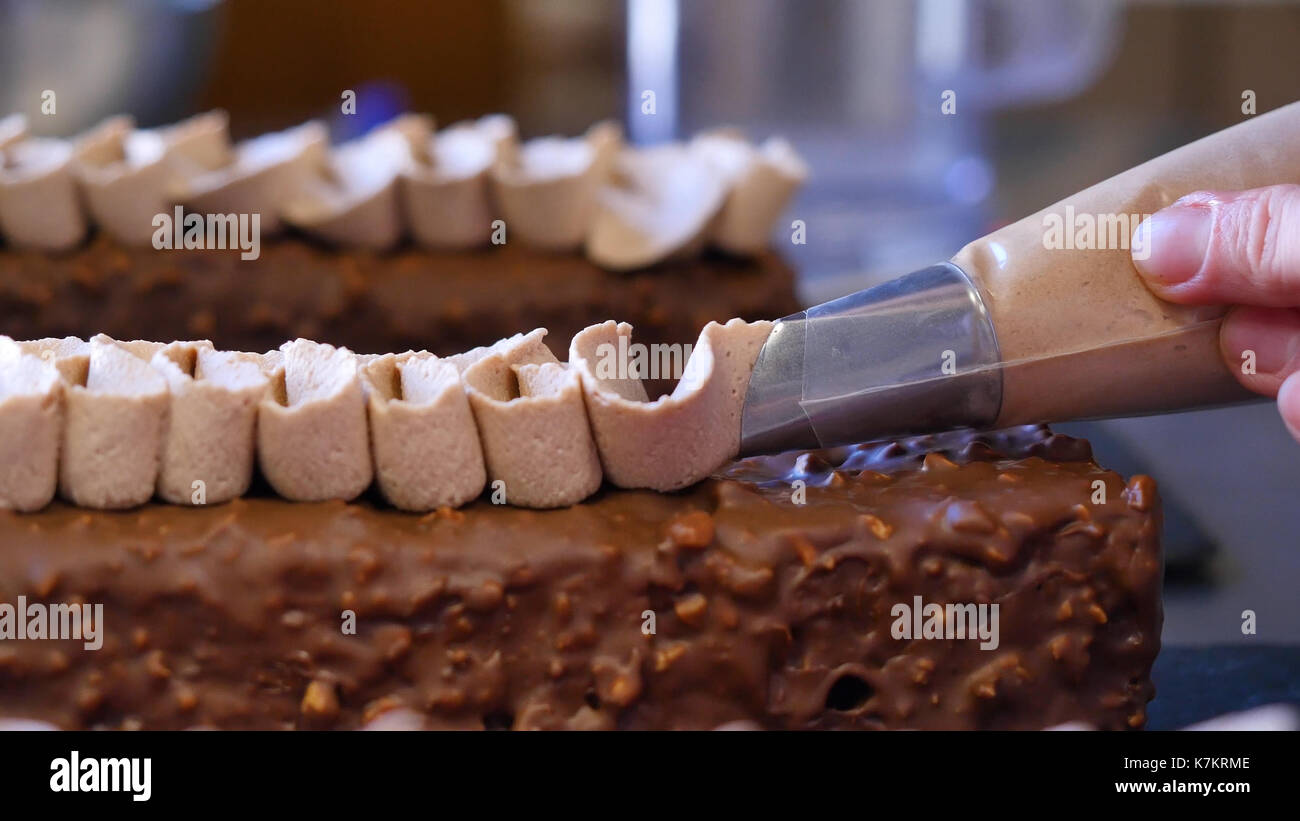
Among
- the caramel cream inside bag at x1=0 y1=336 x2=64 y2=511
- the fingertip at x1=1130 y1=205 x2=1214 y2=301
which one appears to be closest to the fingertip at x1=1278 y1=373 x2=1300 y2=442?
the fingertip at x1=1130 y1=205 x2=1214 y2=301

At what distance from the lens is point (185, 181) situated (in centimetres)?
207

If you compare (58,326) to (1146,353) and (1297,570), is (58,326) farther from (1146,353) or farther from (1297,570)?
(1297,570)

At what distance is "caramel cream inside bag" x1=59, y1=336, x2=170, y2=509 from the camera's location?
1091mm

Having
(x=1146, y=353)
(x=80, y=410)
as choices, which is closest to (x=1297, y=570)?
(x=1146, y=353)

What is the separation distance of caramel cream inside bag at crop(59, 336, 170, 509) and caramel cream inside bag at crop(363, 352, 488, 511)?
19 centimetres

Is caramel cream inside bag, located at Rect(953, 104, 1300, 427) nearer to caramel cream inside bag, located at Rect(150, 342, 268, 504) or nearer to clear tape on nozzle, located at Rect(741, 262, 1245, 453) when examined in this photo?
clear tape on nozzle, located at Rect(741, 262, 1245, 453)

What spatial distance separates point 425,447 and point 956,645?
20.1 inches

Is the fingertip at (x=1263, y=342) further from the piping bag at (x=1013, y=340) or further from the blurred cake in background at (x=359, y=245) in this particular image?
the blurred cake in background at (x=359, y=245)

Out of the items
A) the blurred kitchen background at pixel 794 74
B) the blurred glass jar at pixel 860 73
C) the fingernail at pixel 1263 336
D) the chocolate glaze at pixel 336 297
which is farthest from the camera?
the blurred glass jar at pixel 860 73

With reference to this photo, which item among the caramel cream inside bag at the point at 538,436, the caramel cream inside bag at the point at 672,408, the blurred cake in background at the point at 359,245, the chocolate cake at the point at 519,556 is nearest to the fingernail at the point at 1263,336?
the chocolate cake at the point at 519,556

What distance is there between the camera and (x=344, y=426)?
1.11 meters

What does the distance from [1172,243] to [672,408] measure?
1.62 ft

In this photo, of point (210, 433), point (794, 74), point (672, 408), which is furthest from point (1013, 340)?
point (794, 74)

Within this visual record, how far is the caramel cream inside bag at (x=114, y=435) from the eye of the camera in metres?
1.09
